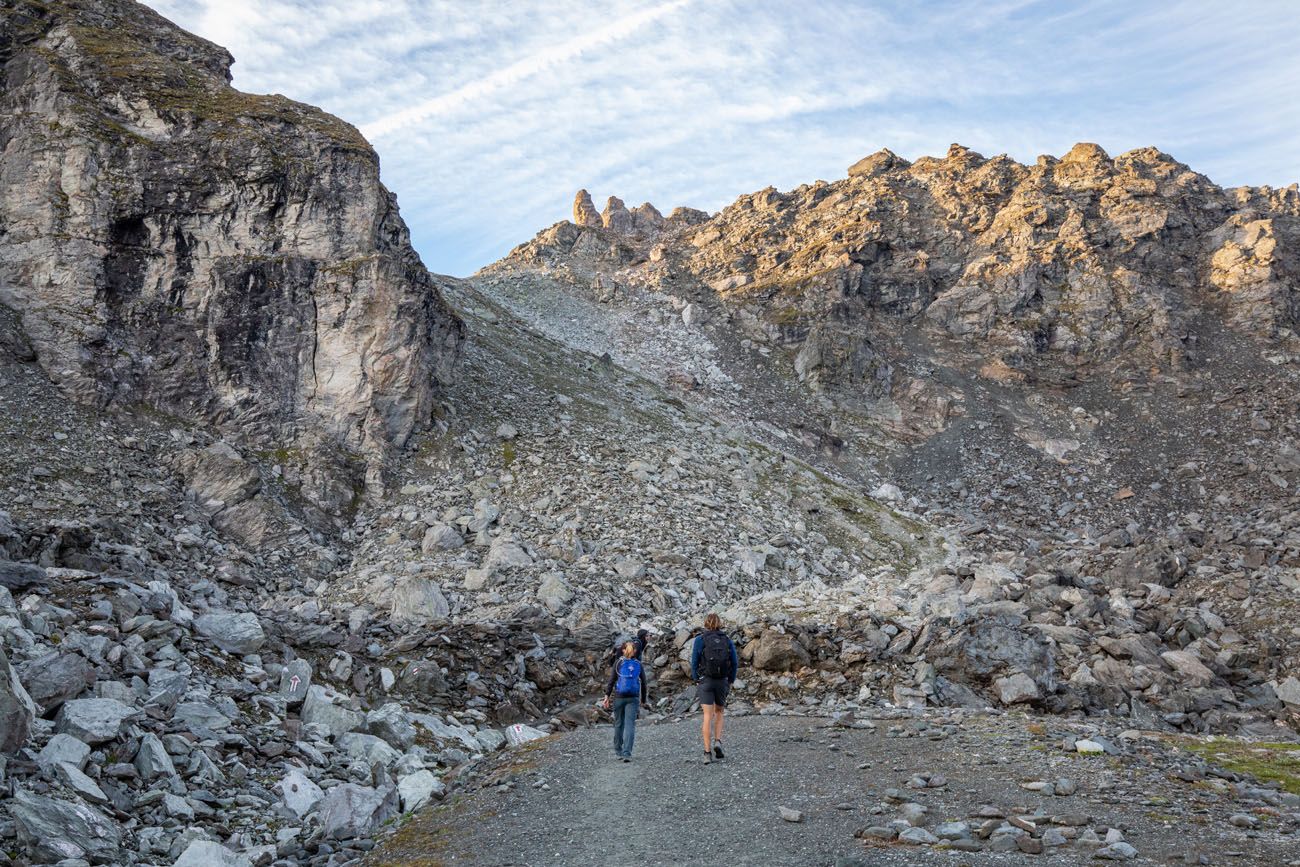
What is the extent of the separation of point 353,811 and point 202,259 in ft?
95.8

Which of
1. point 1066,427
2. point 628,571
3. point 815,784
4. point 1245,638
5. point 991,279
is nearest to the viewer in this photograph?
point 815,784

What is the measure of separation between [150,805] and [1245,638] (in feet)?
89.6

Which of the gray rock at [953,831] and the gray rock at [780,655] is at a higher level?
the gray rock at [953,831]

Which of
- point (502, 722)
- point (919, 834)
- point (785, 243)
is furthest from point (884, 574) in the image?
point (785, 243)

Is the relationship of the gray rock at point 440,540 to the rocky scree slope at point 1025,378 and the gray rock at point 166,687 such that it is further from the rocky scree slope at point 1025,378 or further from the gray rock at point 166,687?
the gray rock at point 166,687

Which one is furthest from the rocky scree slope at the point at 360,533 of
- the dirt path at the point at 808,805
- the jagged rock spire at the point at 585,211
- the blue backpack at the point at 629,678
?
the jagged rock spire at the point at 585,211

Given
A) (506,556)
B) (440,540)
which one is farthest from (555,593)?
(440,540)

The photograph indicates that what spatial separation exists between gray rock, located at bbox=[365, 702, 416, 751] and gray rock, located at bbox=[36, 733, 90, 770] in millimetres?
5236

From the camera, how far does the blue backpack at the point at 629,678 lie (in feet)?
46.0

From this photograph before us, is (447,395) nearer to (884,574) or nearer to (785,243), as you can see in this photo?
(884,574)

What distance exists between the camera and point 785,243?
80.6 meters

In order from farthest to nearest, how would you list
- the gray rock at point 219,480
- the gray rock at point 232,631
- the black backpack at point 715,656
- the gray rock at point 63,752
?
the gray rock at point 219,480
the gray rock at point 232,631
the black backpack at point 715,656
the gray rock at point 63,752

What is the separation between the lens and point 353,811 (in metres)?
10.9

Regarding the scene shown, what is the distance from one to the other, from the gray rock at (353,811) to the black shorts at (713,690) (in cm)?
509
